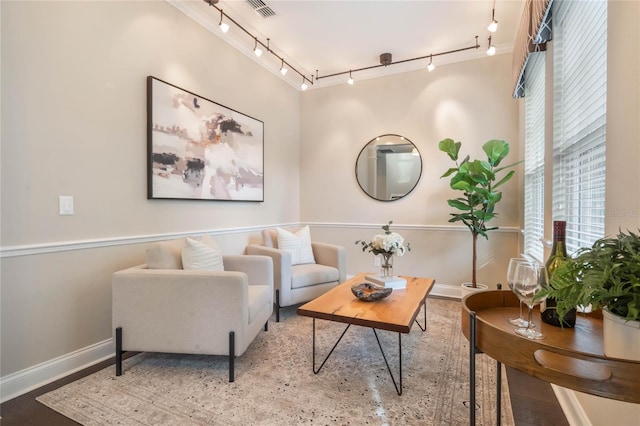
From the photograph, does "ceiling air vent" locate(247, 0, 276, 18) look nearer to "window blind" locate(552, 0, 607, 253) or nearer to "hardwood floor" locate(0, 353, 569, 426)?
"window blind" locate(552, 0, 607, 253)

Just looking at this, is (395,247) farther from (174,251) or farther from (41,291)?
(41,291)

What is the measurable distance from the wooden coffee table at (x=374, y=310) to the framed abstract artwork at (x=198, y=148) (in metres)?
1.63

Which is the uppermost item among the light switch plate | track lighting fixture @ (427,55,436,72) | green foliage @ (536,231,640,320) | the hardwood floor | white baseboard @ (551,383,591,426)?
track lighting fixture @ (427,55,436,72)

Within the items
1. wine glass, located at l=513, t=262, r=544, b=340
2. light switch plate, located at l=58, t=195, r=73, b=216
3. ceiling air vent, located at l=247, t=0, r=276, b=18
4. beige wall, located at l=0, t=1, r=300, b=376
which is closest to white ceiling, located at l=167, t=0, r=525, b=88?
ceiling air vent, located at l=247, t=0, r=276, b=18

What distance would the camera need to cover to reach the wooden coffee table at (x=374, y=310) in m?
1.84

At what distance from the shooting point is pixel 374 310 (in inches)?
80.3

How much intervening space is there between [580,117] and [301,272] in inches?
96.8

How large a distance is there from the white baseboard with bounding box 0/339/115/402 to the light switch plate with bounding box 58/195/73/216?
3.11 feet

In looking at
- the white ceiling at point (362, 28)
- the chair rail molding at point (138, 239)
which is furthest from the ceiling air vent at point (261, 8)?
the chair rail molding at point (138, 239)

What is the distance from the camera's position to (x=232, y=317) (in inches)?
79.6

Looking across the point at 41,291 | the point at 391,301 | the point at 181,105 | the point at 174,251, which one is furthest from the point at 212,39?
the point at 391,301

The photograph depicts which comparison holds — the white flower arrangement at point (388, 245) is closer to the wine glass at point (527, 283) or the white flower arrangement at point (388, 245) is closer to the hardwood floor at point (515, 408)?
the hardwood floor at point (515, 408)

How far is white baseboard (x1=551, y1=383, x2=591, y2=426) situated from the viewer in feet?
5.07

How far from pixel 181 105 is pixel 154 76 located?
30 centimetres
